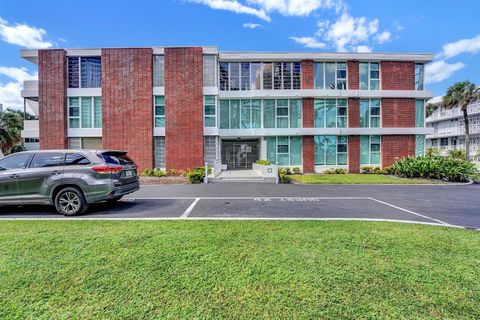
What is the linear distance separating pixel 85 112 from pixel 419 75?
26.9m

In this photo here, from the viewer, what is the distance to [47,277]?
116 inches

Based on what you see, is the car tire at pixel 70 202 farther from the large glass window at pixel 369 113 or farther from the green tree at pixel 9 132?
the large glass window at pixel 369 113

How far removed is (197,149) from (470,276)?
15838 millimetres

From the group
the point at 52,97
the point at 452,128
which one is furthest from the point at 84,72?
the point at 452,128

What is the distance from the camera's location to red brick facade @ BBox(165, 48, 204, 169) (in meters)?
17.2

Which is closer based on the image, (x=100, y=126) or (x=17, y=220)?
(x=17, y=220)

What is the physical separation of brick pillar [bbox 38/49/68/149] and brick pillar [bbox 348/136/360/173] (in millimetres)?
22264

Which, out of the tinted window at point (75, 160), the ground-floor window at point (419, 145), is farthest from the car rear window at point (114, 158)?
the ground-floor window at point (419, 145)

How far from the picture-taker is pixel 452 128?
3497 centimetres

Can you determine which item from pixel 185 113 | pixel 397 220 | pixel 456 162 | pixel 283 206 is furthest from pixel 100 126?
pixel 456 162

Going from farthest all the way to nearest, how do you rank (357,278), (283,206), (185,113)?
(185,113) → (283,206) → (357,278)

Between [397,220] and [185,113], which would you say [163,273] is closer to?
[397,220]

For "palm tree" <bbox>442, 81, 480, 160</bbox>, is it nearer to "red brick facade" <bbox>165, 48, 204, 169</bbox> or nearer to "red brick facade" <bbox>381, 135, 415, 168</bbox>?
"red brick facade" <bbox>381, 135, 415, 168</bbox>

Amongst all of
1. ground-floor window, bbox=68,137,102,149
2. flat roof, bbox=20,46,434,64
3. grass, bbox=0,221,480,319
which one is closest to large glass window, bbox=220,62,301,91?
flat roof, bbox=20,46,434,64
